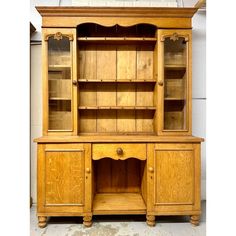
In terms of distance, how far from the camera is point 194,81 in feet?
8.13

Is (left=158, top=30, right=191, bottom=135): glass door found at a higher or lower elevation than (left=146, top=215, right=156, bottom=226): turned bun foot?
higher

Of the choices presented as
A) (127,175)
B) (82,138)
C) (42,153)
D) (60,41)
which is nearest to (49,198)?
(42,153)

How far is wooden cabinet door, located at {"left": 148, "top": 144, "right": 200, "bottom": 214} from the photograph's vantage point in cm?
195

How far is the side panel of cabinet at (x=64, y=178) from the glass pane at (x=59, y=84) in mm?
257

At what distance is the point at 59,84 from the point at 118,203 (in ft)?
4.15

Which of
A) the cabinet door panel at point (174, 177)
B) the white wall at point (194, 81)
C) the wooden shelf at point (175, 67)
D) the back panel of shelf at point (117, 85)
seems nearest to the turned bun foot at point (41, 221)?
the white wall at point (194, 81)

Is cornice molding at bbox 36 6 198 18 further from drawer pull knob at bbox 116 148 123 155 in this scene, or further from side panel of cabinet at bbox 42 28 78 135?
drawer pull knob at bbox 116 148 123 155

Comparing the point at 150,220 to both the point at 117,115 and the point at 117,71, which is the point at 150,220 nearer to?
the point at 117,115

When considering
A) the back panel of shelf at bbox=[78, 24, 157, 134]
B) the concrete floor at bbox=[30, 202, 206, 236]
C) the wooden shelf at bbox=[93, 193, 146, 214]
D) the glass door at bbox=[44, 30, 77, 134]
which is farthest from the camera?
the back panel of shelf at bbox=[78, 24, 157, 134]

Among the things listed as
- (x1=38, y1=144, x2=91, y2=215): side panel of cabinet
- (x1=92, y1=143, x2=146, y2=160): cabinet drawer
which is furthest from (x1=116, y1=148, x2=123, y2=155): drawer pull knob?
(x1=38, y1=144, x2=91, y2=215): side panel of cabinet

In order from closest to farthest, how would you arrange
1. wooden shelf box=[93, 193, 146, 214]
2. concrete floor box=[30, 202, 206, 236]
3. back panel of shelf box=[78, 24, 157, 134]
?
concrete floor box=[30, 202, 206, 236] → wooden shelf box=[93, 193, 146, 214] → back panel of shelf box=[78, 24, 157, 134]

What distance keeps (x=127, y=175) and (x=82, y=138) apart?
737 millimetres

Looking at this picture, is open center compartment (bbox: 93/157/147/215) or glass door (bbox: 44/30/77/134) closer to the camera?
glass door (bbox: 44/30/77/134)

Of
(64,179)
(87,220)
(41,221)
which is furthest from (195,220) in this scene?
(41,221)
